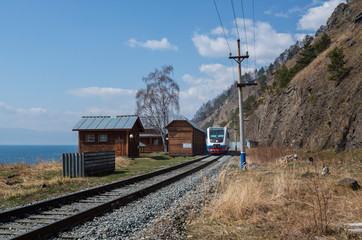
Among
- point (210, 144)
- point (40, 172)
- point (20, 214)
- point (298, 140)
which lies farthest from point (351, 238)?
point (210, 144)

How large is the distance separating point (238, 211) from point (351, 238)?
196cm

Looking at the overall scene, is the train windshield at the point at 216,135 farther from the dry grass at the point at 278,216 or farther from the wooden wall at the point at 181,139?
the dry grass at the point at 278,216

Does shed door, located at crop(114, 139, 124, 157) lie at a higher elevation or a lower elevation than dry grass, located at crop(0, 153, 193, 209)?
higher

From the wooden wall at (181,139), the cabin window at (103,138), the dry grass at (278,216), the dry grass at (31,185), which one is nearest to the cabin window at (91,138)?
the cabin window at (103,138)

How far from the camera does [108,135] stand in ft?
96.9

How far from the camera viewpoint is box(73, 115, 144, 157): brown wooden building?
94.7ft

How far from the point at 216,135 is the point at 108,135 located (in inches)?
568

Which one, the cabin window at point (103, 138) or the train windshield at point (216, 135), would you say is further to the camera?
the train windshield at point (216, 135)

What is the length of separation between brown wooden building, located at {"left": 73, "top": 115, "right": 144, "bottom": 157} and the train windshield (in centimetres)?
1136

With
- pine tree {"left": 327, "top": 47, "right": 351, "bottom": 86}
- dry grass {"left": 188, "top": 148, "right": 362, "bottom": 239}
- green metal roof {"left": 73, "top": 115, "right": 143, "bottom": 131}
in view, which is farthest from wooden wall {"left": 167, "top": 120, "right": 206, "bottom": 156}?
dry grass {"left": 188, "top": 148, "right": 362, "bottom": 239}

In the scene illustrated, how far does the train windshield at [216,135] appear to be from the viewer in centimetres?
3678

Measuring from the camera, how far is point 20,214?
613 centimetres

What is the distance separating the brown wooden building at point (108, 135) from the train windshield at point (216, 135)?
11362 mm

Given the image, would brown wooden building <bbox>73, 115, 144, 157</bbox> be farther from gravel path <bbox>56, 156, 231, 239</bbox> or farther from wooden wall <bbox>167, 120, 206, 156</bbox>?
gravel path <bbox>56, 156, 231, 239</bbox>
